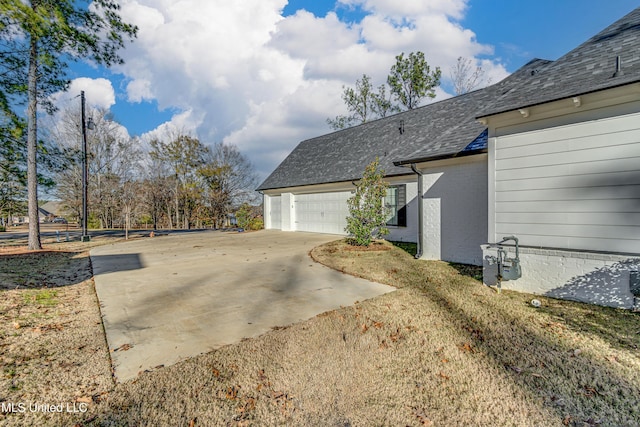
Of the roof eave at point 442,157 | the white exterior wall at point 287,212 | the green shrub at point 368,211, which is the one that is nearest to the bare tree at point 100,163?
the white exterior wall at point 287,212

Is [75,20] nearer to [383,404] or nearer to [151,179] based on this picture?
[383,404]

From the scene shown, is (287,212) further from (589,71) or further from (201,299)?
(589,71)

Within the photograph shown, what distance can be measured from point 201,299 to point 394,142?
1135cm

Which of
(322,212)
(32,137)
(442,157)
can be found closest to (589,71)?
(442,157)

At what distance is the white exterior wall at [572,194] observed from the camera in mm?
3992

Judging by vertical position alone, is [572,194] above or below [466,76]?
below

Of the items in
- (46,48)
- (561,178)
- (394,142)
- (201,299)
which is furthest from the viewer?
(394,142)

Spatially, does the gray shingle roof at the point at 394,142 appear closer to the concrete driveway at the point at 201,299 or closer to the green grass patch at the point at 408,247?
the green grass patch at the point at 408,247

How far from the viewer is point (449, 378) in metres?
2.50

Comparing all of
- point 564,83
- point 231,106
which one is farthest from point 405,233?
point 231,106

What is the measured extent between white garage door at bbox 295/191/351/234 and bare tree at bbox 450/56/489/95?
1481cm

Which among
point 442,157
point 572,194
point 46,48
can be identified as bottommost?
point 572,194

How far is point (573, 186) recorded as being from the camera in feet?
14.5

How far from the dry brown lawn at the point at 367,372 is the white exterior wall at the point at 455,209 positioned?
2.74 m
